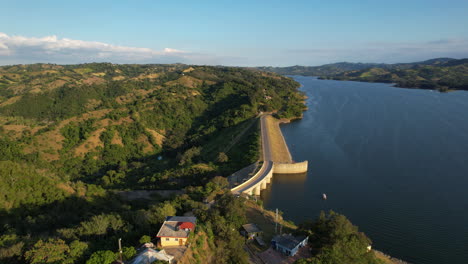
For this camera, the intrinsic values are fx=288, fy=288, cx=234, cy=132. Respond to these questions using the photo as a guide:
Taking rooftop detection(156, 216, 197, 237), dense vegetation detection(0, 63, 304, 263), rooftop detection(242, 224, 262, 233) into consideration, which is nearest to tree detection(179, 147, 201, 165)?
dense vegetation detection(0, 63, 304, 263)

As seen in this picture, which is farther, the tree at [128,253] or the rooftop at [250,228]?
the rooftop at [250,228]

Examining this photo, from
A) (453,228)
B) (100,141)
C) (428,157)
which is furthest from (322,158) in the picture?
(100,141)

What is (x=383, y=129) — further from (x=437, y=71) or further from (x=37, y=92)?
(x=437, y=71)

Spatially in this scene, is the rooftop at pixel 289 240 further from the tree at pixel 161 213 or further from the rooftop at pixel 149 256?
the rooftop at pixel 149 256

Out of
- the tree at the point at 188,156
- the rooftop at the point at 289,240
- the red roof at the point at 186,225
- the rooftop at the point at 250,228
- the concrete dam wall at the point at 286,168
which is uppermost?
the red roof at the point at 186,225

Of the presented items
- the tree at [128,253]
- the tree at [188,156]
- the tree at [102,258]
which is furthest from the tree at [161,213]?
the tree at [188,156]

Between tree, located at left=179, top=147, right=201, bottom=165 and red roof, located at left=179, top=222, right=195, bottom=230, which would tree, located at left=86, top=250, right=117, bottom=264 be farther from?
tree, located at left=179, top=147, right=201, bottom=165

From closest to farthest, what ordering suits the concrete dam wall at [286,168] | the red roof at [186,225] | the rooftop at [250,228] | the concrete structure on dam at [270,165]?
the red roof at [186,225]
the rooftop at [250,228]
the concrete structure on dam at [270,165]
the concrete dam wall at [286,168]
